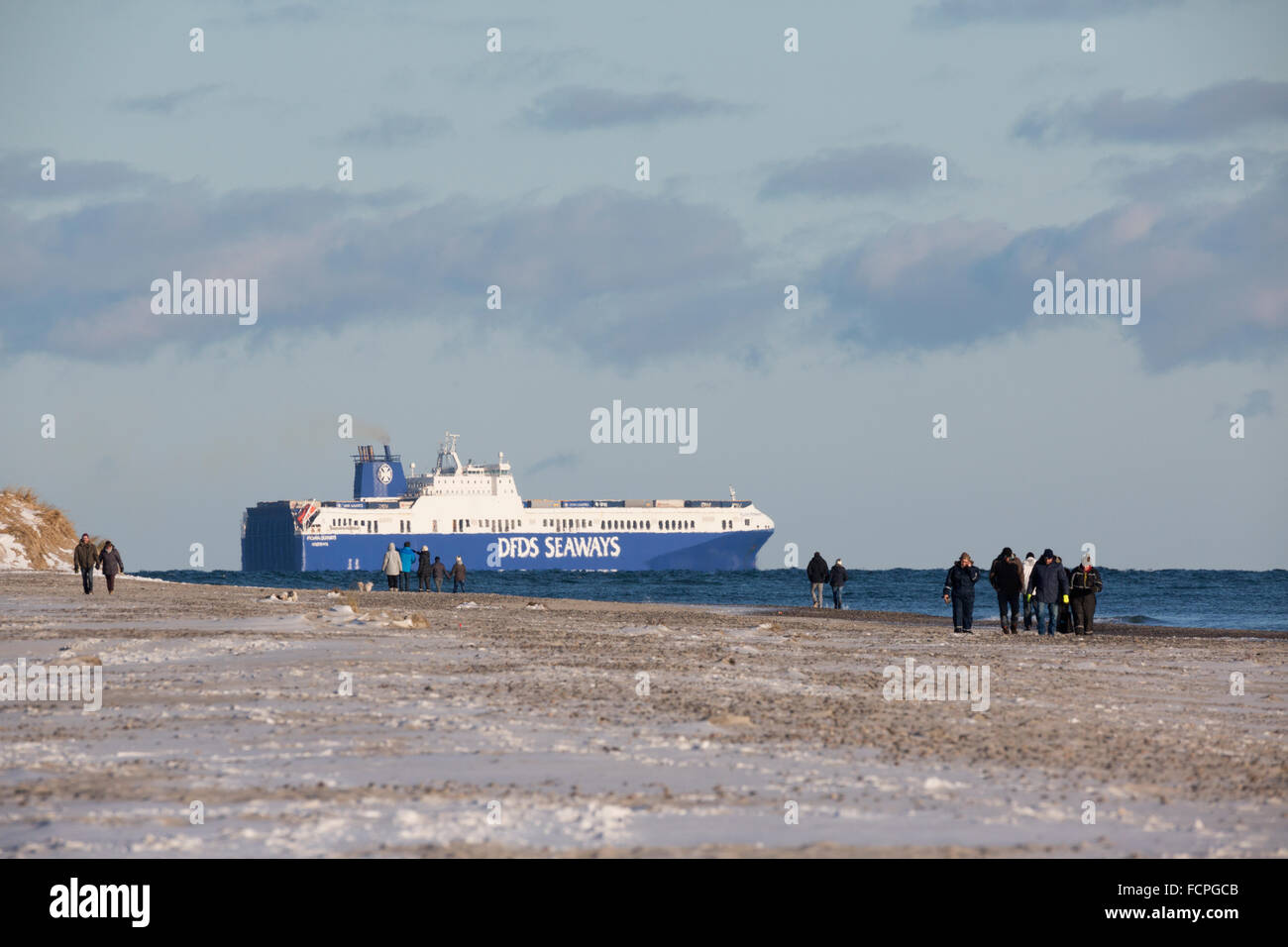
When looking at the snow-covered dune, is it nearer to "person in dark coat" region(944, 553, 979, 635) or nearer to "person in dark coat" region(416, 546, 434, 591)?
"person in dark coat" region(416, 546, 434, 591)

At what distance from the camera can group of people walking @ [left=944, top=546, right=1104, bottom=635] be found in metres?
20.9

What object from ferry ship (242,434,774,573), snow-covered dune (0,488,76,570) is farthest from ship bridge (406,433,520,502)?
snow-covered dune (0,488,76,570)

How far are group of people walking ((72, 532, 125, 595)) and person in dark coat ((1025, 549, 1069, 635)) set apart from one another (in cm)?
1560

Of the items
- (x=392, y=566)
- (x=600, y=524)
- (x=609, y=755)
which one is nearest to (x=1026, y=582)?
(x=609, y=755)

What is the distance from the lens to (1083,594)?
2125 cm

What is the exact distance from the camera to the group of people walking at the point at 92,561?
25.7 m

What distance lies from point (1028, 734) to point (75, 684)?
6738mm

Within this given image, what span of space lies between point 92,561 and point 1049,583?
1595 cm

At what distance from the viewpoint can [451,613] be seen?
74.5 ft

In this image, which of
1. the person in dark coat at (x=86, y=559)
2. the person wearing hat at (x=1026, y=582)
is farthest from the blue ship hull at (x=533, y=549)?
the person wearing hat at (x=1026, y=582)
